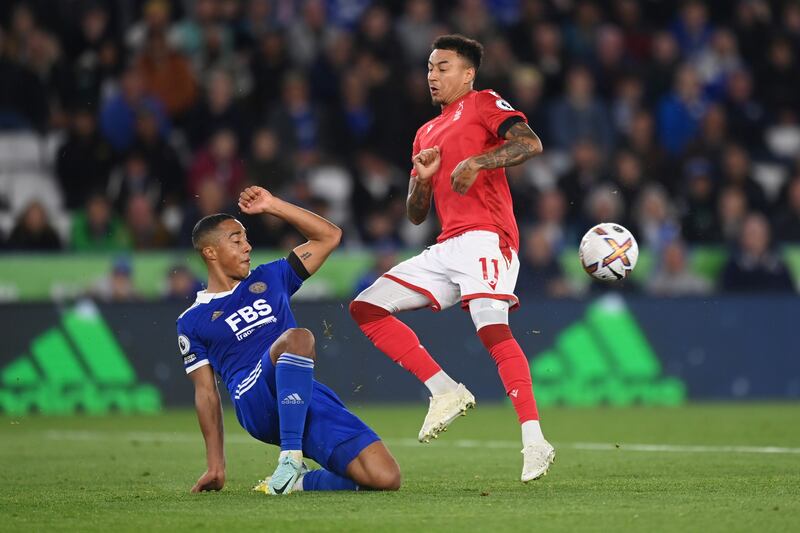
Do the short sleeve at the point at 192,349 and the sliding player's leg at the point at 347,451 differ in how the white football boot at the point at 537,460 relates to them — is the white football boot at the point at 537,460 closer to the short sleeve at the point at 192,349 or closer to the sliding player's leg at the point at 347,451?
the sliding player's leg at the point at 347,451

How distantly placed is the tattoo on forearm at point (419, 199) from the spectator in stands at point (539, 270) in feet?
21.1

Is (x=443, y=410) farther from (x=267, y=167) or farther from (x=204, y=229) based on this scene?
(x=267, y=167)

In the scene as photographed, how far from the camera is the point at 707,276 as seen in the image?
15.6m

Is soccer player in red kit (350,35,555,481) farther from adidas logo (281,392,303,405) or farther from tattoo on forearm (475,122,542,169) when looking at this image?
adidas logo (281,392,303,405)

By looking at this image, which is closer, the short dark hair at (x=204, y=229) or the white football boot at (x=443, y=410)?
the white football boot at (x=443, y=410)

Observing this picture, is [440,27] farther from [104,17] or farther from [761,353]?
[761,353]

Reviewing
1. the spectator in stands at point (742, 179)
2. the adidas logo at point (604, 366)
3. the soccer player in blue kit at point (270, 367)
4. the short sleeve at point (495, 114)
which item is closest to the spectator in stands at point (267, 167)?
the adidas logo at point (604, 366)

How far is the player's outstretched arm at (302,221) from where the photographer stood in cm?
757

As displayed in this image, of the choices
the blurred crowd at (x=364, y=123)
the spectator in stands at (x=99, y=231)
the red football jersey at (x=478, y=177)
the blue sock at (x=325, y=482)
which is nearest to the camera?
the blue sock at (x=325, y=482)

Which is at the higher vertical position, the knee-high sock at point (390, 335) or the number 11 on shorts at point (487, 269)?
the number 11 on shorts at point (487, 269)

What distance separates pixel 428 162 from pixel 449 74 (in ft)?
2.01

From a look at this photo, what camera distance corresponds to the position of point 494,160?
7.55m

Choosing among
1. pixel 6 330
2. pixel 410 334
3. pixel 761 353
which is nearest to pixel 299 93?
pixel 6 330

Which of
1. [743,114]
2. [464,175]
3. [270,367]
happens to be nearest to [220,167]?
[743,114]
